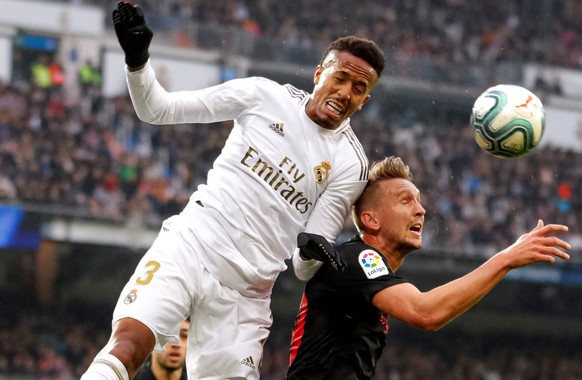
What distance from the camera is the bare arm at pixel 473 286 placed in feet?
15.0

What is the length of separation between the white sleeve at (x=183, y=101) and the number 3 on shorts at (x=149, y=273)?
0.71 metres

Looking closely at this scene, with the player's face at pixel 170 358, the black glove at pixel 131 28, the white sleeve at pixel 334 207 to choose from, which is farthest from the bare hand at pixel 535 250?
the player's face at pixel 170 358

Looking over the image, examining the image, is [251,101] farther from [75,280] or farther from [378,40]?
[378,40]

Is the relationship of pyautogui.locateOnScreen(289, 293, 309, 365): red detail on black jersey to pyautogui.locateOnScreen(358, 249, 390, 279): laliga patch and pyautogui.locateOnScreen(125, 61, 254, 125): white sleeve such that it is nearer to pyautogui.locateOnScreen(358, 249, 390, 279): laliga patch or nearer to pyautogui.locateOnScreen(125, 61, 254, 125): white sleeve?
pyautogui.locateOnScreen(358, 249, 390, 279): laliga patch

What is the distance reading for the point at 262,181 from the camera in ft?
17.9

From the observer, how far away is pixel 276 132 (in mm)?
5578

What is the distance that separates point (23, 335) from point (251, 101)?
11204 mm

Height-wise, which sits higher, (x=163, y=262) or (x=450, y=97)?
(x=163, y=262)

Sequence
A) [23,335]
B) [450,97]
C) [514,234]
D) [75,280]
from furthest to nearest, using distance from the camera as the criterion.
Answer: [450,97] → [514,234] → [75,280] → [23,335]

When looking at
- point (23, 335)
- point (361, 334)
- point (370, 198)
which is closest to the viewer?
point (361, 334)

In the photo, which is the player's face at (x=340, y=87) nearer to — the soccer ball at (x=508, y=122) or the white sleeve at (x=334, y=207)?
the white sleeve at (x=334, y=207)

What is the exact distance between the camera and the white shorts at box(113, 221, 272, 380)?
516 centimetres

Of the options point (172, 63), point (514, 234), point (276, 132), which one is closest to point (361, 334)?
point (276, 132)

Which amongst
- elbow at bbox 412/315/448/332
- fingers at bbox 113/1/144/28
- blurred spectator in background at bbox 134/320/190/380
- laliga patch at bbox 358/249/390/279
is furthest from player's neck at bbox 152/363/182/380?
fingers at bbox 113/1/144/28
